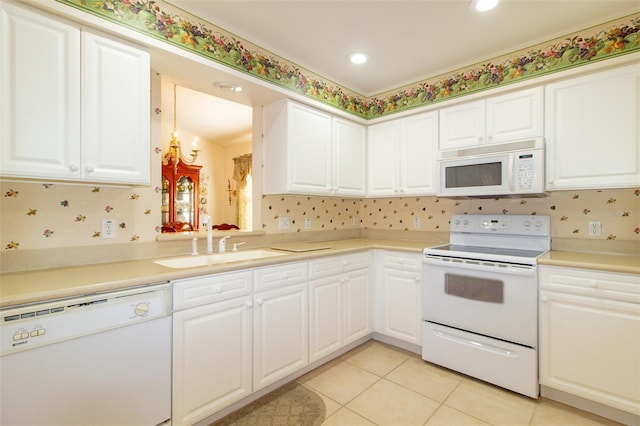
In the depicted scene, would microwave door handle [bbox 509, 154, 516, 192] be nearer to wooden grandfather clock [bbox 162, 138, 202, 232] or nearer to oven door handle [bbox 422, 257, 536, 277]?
oven door handle [bbox 422, 257, 536, 277]

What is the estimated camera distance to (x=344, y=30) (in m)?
2.17

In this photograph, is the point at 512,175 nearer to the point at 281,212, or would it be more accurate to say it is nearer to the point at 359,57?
the point at 359,57

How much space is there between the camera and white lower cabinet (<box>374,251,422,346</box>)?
2561 mm

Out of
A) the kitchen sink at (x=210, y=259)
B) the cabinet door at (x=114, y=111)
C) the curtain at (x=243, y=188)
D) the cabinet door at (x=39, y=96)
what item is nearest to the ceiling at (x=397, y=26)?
the cabinet door at (x=114, y=111)

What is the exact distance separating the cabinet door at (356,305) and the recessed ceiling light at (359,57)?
181 cm

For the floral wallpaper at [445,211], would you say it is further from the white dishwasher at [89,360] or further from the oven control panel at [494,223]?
the white dishwasher at [89,360]

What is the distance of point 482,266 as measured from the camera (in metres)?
2.17

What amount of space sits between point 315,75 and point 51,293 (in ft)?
8.08

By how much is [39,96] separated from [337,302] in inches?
86.4

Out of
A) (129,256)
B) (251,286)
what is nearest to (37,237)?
(129,256)

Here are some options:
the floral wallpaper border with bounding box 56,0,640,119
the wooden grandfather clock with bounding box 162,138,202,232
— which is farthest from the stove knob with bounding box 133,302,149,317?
the wooden grandfather clock with bounding box 162,138,202,232

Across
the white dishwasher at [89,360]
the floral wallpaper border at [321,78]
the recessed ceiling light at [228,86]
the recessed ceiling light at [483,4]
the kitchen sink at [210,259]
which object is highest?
the recessed ceiling light at [483,4]

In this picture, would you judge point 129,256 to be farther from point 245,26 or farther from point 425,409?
→ point 425,409

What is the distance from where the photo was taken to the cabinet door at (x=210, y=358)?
1575 millimetres
